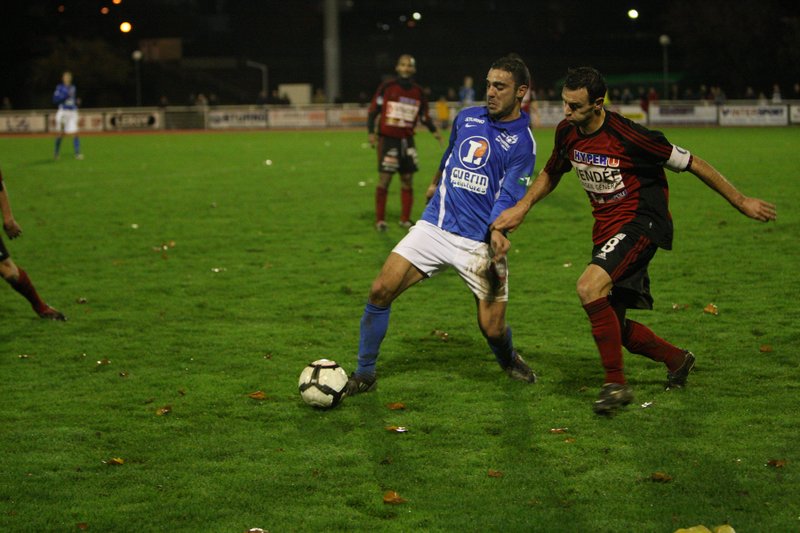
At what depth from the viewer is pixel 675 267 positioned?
11086 mm

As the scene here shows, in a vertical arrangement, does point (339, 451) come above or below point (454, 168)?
below

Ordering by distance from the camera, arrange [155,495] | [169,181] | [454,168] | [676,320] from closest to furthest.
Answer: [155,495]
[454,168]
[676,320]
[169,181]

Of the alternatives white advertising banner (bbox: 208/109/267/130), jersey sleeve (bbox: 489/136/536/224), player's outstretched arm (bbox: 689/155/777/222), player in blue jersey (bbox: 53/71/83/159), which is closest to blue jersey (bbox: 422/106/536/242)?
jersey sleeve (bbox: 489/136/536/224)

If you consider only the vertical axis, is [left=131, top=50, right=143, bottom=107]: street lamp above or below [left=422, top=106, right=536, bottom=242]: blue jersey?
above

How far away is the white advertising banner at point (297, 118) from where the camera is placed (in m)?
46.2

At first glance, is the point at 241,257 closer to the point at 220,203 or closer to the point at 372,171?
the point at 220,203

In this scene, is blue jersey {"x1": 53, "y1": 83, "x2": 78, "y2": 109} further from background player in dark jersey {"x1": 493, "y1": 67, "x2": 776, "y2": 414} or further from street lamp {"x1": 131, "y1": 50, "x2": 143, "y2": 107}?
street lamp {"x1": 131, "y1": 50, "x2": 143, "y2": 107}

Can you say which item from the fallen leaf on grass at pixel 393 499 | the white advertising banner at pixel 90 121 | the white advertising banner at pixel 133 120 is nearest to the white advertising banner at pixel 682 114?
the white advertising banner at pixel 133 120

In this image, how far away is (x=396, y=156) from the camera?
1391 cm

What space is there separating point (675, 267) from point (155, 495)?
7488 mm

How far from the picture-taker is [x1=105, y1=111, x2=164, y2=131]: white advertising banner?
4575cm

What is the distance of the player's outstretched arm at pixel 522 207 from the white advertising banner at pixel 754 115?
35.0 meters

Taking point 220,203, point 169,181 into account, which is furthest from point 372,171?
point 220,203

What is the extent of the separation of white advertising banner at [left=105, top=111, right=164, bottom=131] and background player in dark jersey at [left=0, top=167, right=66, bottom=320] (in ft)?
125
